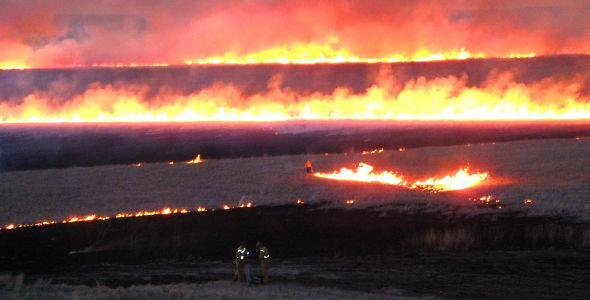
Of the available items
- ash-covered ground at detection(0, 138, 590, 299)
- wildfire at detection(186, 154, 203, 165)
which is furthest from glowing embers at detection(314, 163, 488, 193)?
wildfire at detection(186, 154, 203, 165)

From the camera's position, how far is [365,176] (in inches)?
1336

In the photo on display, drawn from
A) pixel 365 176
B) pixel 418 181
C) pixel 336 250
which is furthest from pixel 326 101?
pixel 336 250

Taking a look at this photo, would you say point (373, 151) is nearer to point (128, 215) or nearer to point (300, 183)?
point (300, 183)

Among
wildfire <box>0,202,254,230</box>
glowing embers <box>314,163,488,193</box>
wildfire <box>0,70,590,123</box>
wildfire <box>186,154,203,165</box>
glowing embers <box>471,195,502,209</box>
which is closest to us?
glowing embers <box>471,195,502,209</box>

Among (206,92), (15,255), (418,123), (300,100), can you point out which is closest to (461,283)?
(15,255)

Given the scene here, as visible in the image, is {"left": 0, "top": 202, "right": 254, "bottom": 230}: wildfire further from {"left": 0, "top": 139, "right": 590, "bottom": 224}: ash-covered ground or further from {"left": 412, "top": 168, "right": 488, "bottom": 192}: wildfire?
{"left": 412, "top": 168, "right": 488, "bottom": 192}: wildfire

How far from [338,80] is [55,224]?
1642 inches

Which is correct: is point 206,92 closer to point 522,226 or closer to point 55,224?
point 55,224

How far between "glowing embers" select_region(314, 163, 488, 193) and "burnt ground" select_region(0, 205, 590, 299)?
4.42m

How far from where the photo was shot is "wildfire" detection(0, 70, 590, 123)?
54.1 meters

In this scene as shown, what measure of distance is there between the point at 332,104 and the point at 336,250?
122 feet

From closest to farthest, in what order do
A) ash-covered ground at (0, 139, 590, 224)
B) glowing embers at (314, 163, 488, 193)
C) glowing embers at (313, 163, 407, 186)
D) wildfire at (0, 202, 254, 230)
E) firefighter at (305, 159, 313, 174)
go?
wildfire at (0, 202, 254, 230), ash-covered ground at (0, 139, 590, 224), glowing embers at (314, 163, 488, 193), glowing embers at (313, 163, 407, 186), firefighter at (305, 159, 313, 174)

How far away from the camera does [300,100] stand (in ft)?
203

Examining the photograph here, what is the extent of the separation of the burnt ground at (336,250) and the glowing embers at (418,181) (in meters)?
4.42
